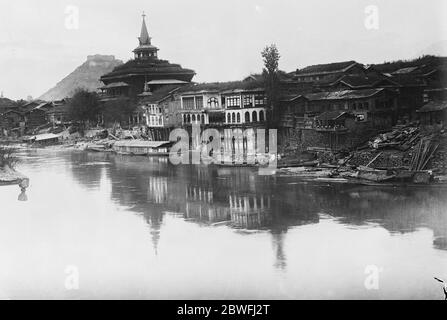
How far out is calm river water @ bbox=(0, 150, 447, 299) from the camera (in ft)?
31.5

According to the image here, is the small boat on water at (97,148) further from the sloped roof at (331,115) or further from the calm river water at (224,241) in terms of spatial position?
the sloped roof at (331,115)

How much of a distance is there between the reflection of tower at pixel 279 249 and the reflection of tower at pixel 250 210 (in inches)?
36.9

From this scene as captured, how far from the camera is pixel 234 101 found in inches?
1076

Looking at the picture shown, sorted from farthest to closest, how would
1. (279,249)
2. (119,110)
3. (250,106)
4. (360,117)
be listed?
(119,110), (250,106), (360,117), (279,249)

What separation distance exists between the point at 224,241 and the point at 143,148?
1801 cm

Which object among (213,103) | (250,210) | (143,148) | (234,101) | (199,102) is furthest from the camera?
(199,102)

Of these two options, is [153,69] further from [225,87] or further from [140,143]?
[225,87]

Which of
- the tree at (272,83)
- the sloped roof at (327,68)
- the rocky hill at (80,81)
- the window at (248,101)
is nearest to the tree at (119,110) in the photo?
the window at (248,101)

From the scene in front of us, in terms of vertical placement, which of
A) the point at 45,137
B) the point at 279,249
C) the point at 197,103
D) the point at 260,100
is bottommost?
the point at 279,249

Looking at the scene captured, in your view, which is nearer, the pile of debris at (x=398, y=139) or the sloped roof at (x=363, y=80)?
the pile of debris at (x=398, y=139)

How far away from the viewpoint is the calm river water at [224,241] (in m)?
9.60

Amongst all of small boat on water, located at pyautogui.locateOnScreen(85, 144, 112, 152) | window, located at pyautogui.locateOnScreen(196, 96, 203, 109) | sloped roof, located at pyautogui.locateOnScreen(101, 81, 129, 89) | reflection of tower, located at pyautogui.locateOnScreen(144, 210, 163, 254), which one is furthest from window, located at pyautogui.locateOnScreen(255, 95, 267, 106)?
sloped roof, located at pyautogui.locateOnScreen(101, 81, 129, 89)

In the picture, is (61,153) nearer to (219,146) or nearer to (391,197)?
(219,146)

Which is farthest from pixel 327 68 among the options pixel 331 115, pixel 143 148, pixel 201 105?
pixel 143 148
